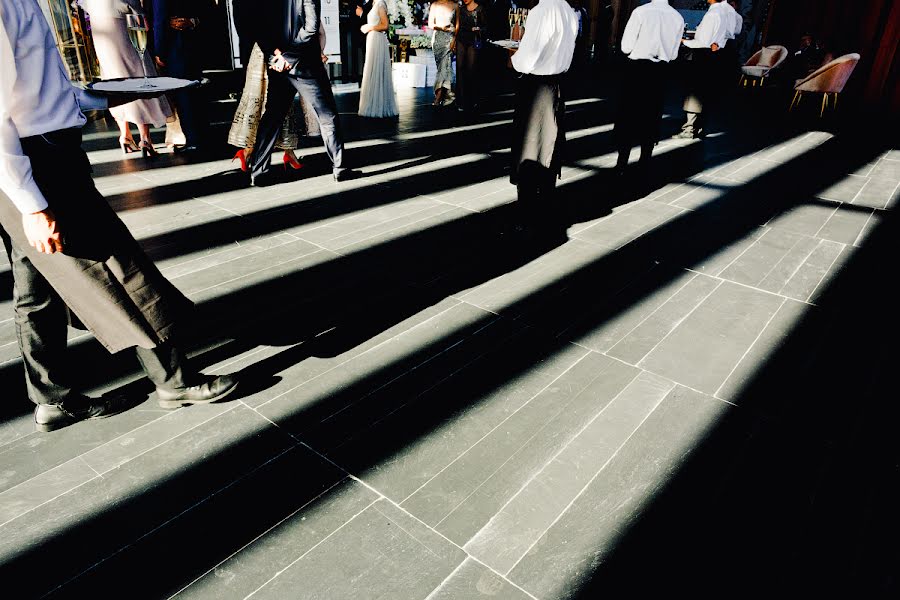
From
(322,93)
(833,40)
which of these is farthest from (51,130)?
(833,40)

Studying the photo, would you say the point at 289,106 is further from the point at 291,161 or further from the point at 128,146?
→ the point at 128,146

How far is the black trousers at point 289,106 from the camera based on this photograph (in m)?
3.78

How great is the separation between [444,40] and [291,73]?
12.8 ft

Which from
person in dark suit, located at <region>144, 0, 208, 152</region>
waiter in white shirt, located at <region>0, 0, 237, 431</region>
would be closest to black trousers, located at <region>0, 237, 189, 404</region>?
waiter in white shirt, located at <region>0, 0, 237, 431</region>

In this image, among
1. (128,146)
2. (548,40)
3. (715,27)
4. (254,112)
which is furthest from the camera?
(715,27)

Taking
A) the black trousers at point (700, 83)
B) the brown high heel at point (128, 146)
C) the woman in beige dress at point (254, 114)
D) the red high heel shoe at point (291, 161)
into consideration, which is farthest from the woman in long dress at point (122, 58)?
the black trousers at point (700, 83)

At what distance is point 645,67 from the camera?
14.6 feet

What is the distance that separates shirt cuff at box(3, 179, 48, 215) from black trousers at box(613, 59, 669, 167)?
397 centimetres

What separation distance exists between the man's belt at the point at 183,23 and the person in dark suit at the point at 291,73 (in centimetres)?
A: 107

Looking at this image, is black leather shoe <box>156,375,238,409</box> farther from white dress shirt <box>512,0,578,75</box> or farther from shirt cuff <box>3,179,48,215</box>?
white dress shirt <box>512,0,578,75</box>

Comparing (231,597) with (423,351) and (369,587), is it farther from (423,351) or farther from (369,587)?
(423,351)

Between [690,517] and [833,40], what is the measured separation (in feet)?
35.9

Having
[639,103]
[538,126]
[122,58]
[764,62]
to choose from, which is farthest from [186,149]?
[764,62]

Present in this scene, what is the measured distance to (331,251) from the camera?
3.06m
